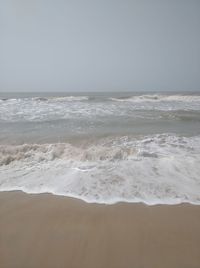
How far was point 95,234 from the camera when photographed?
2385 mm

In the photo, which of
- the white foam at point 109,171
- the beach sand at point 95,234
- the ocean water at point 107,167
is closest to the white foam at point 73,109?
the ocean water at point 107,167

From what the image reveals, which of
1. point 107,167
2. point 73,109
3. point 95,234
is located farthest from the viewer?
point 73,109

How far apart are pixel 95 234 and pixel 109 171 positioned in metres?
1.75

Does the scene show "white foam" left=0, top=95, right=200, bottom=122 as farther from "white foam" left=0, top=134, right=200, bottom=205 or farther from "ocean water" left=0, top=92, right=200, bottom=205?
"white foam" left=0, top=134, right=200, bottom=205

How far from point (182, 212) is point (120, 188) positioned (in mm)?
975

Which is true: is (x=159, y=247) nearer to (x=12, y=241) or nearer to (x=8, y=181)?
(x=12, y=241)

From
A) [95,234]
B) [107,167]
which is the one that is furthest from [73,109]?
[95,234]

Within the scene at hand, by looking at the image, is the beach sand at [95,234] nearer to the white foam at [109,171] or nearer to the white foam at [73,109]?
the white foam at [109,171]

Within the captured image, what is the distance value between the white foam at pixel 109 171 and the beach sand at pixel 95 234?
304 mm

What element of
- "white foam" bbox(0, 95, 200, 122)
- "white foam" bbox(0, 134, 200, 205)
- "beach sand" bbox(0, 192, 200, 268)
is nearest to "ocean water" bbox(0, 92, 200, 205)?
"white foam" bbox(0, 134, 200, 205)

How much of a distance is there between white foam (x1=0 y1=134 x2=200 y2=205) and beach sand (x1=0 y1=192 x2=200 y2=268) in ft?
1.00

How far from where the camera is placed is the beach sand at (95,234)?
2.04 m

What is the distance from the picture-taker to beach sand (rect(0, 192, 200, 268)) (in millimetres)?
2045

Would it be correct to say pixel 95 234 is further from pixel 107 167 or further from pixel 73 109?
pixel 73 109
